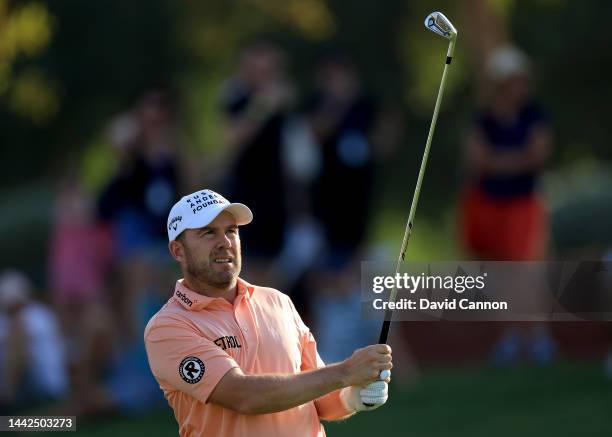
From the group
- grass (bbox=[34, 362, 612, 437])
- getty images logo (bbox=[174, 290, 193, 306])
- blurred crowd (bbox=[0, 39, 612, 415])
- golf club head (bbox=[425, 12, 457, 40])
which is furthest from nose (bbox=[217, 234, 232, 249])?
blurred crowd (bbox=[0, 39, 612, 415])

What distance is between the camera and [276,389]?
18.1 ft

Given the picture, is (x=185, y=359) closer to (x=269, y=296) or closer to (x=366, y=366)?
(x=269, y=296)

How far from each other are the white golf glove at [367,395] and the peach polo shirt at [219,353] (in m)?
0.14

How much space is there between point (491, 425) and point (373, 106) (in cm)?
306

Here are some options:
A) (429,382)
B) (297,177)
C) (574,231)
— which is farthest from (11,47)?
(574,231)

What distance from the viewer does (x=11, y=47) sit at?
13.2 metres

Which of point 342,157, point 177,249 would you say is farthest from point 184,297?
point 342,157

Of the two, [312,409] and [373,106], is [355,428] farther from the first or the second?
[312,409]

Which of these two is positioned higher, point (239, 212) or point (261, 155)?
point (261, 155)

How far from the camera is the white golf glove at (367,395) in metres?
5.61

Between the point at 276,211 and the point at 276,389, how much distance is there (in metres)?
6.21

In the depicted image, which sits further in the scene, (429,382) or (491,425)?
(429,382)

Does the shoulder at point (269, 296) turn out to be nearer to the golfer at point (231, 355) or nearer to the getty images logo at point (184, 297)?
the golfer at point (231, 355)

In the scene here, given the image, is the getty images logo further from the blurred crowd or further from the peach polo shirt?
the blurred crowd
